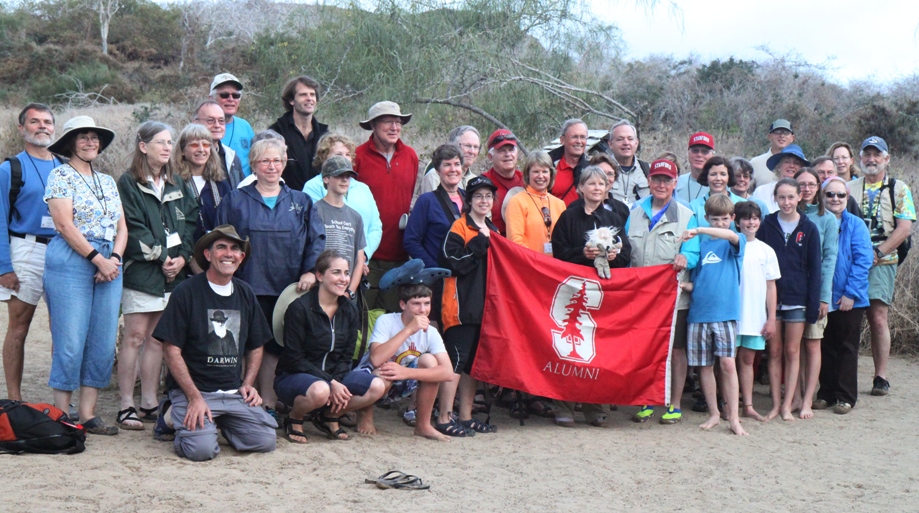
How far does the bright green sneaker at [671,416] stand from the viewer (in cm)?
742

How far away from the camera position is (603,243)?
7.02m

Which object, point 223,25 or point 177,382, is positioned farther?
point 223,25

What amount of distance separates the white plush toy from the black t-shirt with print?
261 centimetres

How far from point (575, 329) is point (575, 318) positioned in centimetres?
9

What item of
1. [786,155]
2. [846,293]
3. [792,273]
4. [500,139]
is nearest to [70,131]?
[500,139]

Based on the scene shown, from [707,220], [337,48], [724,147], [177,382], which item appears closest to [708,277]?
[707,220]

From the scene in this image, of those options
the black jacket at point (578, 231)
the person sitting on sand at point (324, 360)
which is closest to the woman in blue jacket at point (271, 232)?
the person sitting on sand at point (324, 360)

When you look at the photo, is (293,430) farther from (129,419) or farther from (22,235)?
(22,235)

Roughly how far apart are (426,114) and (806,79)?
18.3 metres

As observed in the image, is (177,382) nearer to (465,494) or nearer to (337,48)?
(465,494)

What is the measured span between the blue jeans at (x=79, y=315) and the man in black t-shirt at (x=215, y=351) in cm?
53

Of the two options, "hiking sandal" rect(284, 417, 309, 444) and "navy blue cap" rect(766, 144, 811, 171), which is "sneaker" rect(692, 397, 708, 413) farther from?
"hiking sandal" rect(284, 417, 309, 444)

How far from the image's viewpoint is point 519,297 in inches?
281

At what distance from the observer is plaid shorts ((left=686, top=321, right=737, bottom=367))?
715 cm
